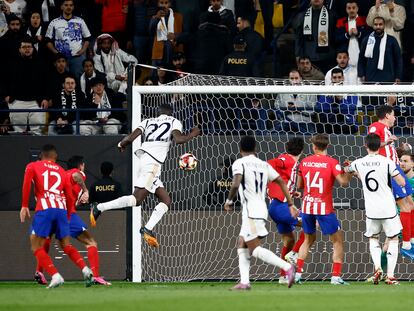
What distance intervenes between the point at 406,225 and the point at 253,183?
4046 mm

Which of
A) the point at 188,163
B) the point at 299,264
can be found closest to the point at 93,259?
the point at 188,163

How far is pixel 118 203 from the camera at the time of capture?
57.6ft

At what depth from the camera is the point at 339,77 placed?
2083 centimetres

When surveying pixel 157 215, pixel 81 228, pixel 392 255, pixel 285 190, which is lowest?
pixel 392 255

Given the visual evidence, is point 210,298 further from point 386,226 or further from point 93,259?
point 93,259

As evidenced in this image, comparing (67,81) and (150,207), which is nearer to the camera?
(150,207)

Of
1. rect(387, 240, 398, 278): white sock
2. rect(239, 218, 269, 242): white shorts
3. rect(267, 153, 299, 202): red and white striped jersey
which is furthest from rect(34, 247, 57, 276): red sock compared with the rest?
rect(387, 240, 398, 278): white sock

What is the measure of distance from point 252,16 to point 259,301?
11.1 m

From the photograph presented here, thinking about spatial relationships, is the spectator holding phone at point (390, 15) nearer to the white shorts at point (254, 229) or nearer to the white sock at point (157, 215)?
the white sock at point (157, 215)

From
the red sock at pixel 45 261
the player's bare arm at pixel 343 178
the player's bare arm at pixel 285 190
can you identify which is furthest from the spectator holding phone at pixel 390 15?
the red sock at pixel 45 261

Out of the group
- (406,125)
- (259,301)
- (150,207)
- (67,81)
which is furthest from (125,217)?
(259,301)

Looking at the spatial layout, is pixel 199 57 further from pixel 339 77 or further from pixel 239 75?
pixel 339 77

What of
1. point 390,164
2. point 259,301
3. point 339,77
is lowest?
point 259,301

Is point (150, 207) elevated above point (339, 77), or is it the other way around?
point (339, 77)
